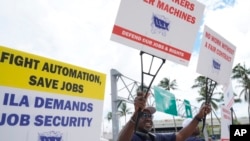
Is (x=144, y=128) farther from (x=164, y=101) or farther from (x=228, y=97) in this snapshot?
(x=164, y=101)

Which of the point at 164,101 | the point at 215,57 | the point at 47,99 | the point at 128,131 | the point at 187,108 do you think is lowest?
the point at 128,131

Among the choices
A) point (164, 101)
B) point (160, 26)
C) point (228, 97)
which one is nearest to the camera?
point (160, 26)

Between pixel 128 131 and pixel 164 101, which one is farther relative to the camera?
pixel 164 101

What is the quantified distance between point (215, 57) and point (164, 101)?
31.4 feet

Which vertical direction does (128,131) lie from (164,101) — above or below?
below

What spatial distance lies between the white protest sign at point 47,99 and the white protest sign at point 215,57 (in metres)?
1.52

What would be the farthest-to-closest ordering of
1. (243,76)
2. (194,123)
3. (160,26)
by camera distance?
1. (243,76)
2. (194,123)
3. (160,26)

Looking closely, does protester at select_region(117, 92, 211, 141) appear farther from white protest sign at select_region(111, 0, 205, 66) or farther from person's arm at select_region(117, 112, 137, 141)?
white protest sign at select_region(111, 0, 205, 66)

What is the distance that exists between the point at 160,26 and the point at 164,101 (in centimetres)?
1076

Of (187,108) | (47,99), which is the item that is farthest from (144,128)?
(187,108)

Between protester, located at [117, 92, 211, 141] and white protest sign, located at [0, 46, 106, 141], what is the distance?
0.91 ft

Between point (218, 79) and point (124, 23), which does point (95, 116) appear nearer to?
point (124, 23)

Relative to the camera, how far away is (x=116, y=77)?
11.5m

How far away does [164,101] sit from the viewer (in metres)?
13.7
